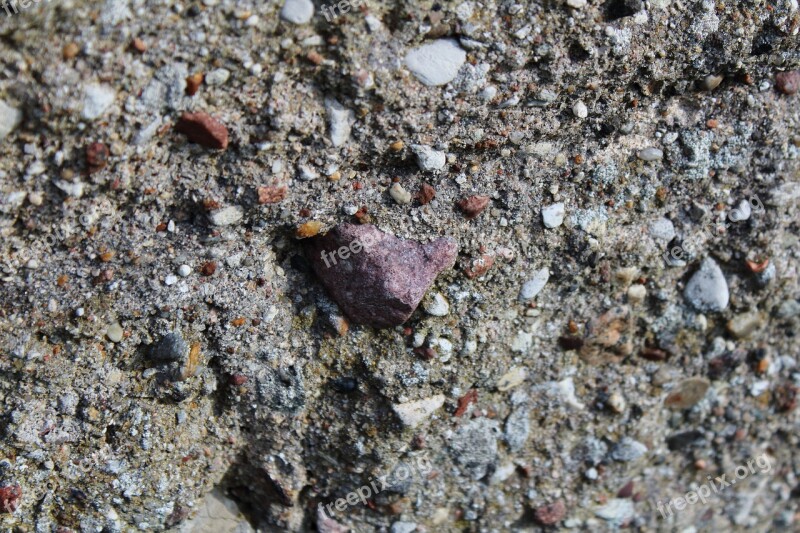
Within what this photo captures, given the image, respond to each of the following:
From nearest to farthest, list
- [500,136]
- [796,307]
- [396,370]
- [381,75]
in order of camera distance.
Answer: [381,75], [500,136], [396,370], [796,307]

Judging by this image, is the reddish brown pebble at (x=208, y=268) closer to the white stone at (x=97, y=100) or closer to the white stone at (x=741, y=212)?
the white stone at (x=97, y=100)

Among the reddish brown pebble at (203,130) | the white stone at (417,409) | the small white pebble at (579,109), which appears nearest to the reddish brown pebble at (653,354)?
the white stone at (417,409)

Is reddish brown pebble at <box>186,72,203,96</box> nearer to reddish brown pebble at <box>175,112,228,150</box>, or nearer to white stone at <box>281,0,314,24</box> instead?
reddish brown pebble at <box>175,112,228,150</box>

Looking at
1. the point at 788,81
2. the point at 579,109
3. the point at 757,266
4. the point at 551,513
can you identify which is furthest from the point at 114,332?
the point at 788,81

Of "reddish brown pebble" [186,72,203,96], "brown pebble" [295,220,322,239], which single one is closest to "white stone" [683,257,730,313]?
"brown pebble" [295,220,322,239]

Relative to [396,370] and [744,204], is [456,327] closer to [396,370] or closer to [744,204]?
[396,370]

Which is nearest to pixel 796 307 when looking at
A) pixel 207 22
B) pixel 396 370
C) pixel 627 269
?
pixel 627 269

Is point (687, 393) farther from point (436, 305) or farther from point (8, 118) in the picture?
point (8, 118)
